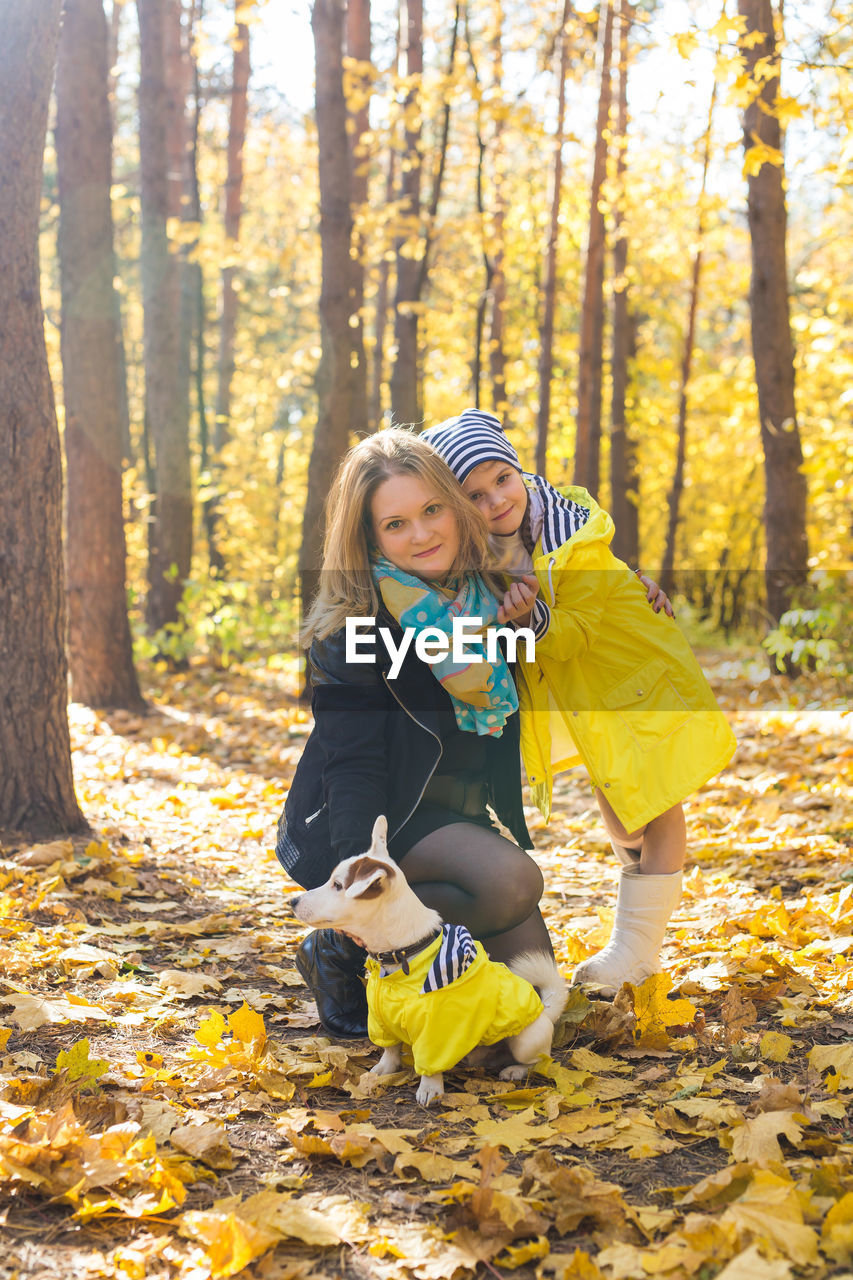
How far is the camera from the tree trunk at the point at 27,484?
14.5 feet

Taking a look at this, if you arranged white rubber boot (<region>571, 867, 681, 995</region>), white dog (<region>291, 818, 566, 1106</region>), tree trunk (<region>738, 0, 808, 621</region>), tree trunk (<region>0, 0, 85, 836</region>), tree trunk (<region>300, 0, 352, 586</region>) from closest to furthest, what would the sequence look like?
1. white dog (<region>291, 818, 566, 1106</region>)
2. white rubber boot (<region>571, 867, 681, 995</region>)
3. tree trunk (<region>0, 0, 85, 836</region>)
4. tree trunk (<region>300, 0, 352, 586</region>)
5. tree trunk (<region>738, 0, 808, 621</region>)

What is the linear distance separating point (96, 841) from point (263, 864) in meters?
0.78

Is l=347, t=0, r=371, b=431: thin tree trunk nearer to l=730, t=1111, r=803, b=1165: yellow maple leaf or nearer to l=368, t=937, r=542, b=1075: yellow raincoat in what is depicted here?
l=368, t=937, r=542, b=1075: yellow raincoat

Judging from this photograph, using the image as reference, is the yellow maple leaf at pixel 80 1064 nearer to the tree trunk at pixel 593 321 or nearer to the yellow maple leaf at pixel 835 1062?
the yellow maple leaf at pixel 835 1062

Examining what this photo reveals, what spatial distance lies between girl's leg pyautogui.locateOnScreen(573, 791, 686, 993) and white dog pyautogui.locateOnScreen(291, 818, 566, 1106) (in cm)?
49

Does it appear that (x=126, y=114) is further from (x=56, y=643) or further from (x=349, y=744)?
(x=349, y=744)

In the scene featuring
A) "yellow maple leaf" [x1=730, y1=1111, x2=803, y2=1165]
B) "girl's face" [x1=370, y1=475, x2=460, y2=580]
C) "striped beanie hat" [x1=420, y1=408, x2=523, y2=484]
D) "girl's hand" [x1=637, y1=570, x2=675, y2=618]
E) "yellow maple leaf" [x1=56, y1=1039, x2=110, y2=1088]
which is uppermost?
"striped beanie hat" [x1=420, y1=408, x2=523, y2=484]

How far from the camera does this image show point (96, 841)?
462 cm

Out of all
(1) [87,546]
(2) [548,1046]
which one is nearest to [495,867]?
(2) [548,1046]

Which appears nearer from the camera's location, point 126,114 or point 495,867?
point 495,867

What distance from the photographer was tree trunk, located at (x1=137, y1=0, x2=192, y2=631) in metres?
9.84

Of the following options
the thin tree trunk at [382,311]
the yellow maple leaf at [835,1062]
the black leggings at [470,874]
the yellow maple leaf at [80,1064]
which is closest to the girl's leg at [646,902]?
the black leggings at [470,874]

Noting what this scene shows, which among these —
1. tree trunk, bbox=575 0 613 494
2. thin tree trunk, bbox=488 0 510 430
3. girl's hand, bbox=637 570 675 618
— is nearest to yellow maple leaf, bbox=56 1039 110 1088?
girl's hand, bbox=637 570 675 618

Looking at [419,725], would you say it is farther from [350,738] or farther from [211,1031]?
[211,1031]
